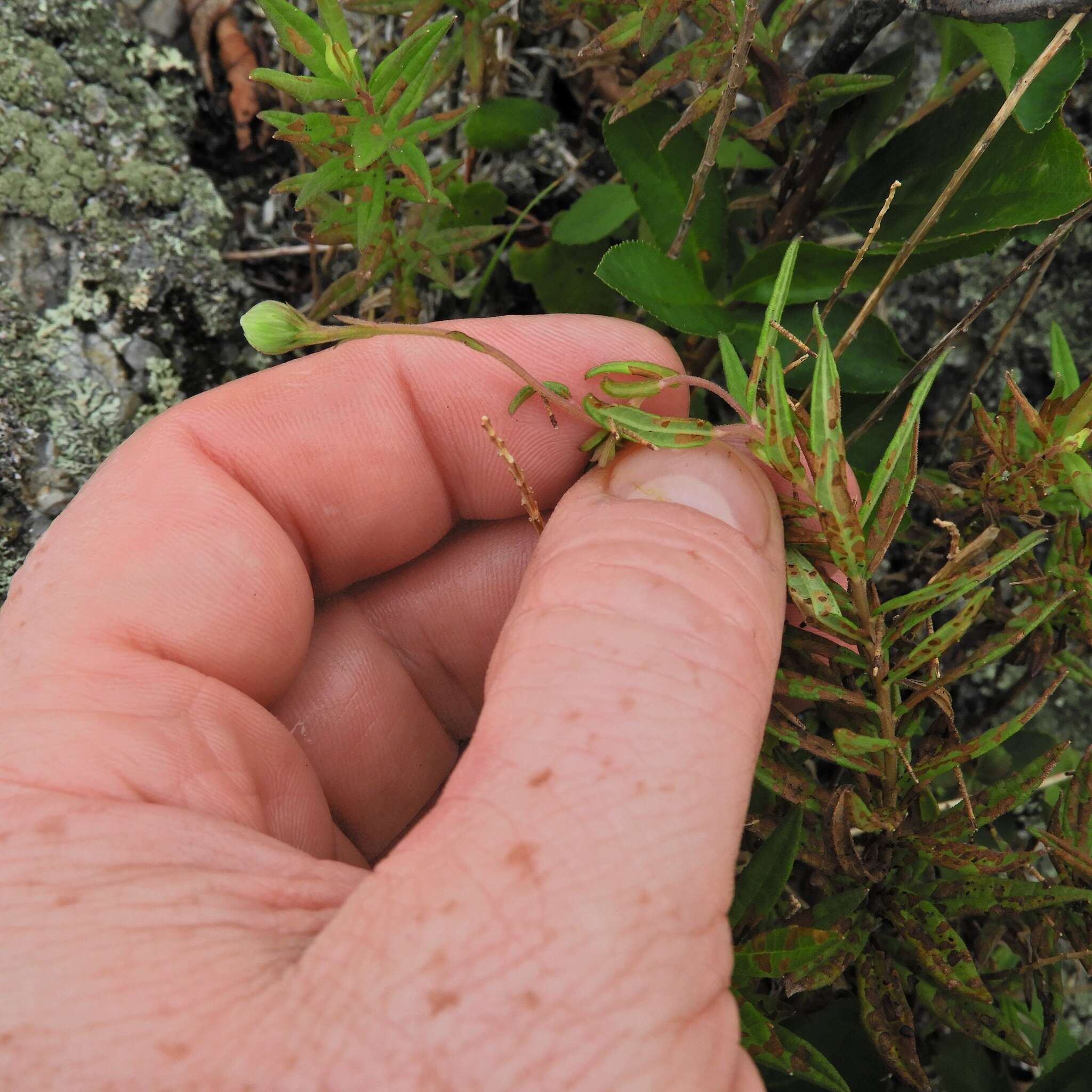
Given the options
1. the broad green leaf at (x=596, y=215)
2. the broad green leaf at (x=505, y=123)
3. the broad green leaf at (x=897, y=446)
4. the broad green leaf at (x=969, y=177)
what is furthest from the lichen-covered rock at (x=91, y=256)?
the broad green leaf at (x=897, y=446)

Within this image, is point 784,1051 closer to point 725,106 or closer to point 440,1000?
point 440,1000

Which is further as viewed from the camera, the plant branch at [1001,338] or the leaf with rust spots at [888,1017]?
the plant branch at [1001,338]

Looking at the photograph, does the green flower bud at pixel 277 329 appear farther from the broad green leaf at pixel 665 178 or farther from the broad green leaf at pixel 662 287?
the broad green leaf at pixel 665 178

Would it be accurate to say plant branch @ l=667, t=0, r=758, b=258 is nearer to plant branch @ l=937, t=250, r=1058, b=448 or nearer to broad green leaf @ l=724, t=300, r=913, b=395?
broad green leaf @ l=724, t=300, r=913, b=395

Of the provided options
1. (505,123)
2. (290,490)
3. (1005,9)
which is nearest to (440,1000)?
(290,490)

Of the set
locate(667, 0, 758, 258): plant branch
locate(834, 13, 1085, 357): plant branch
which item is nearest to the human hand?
locate(667, 0, 758, 258): plant branch

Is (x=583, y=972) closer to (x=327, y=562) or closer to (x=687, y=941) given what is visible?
(x=687, y=941)
